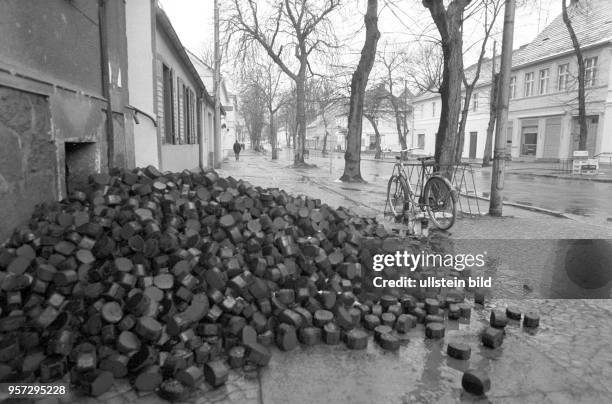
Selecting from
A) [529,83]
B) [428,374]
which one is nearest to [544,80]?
[529,83]

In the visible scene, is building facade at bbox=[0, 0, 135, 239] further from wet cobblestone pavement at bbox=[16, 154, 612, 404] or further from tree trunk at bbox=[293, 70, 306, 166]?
tree trunk at bbox=[293, 70, 306, 166]

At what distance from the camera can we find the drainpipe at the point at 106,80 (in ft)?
16.7

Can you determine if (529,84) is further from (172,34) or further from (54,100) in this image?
(54,100)

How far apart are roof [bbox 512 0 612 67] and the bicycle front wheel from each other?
2555 cm

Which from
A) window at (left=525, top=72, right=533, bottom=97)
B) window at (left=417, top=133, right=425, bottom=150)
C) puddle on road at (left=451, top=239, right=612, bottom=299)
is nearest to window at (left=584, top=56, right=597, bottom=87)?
window at (left=525, top=72, right=533, bottom=97)

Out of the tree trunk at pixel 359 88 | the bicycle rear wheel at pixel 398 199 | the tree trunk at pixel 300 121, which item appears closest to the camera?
the bicycle rear wheel at pixel 398 199

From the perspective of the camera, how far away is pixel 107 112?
5.18 meters

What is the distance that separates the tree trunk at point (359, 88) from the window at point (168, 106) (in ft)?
20.5

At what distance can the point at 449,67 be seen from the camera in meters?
8.40

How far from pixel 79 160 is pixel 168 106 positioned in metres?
6.65

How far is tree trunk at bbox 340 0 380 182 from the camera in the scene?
14.3 meters

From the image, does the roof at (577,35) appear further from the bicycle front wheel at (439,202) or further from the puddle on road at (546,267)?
the puddle on road at (546,267)

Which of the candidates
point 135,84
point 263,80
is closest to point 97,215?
point 135,84

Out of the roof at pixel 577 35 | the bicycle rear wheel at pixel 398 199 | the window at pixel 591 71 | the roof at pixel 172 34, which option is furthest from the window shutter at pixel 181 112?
the window at pixel 591 71
